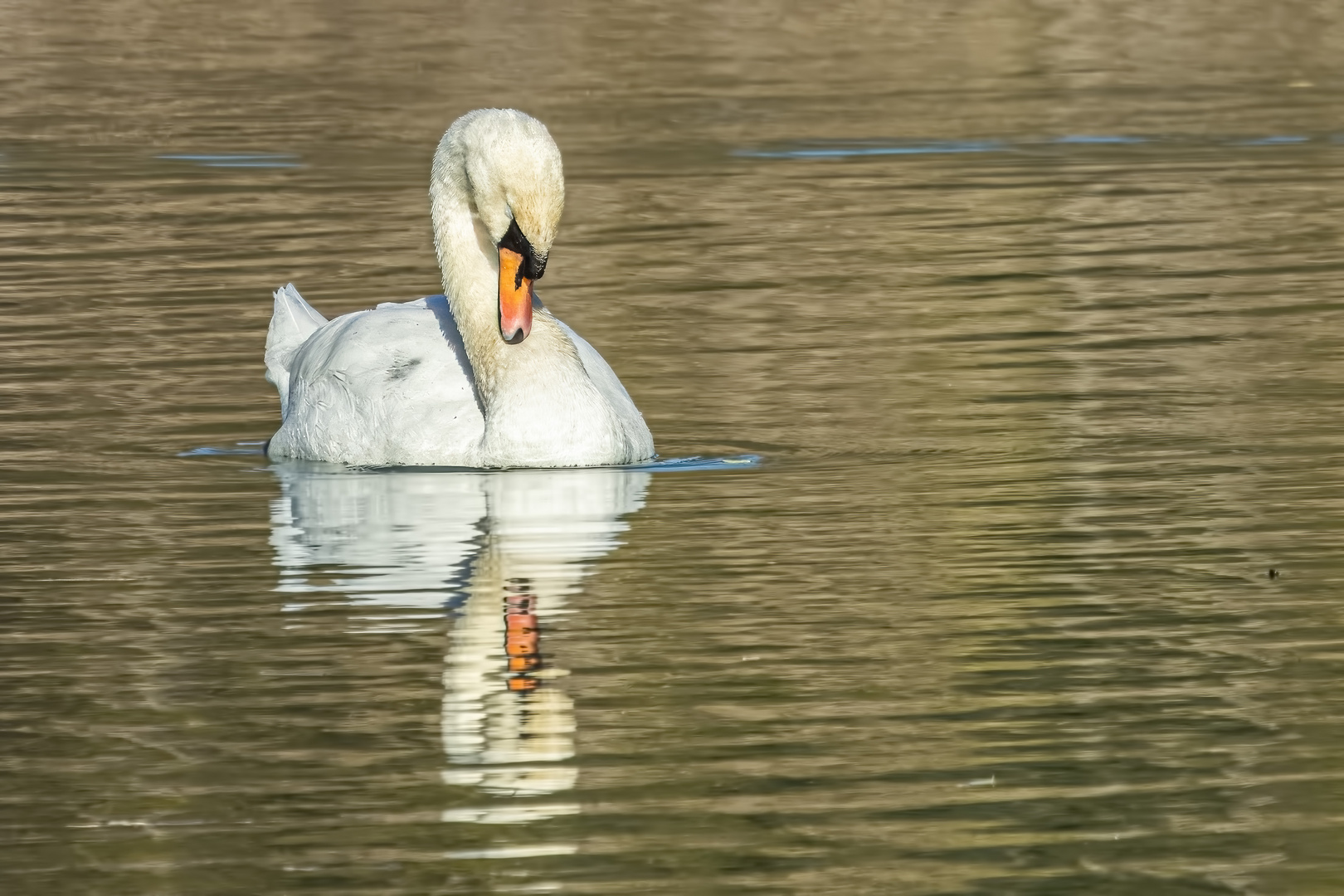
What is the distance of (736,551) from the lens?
10070 millimetres

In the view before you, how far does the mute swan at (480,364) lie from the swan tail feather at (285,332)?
0.72 metres

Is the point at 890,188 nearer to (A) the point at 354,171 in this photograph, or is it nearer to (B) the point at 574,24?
(A) the point at 354,171

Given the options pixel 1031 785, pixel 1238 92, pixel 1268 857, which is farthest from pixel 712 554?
pixel 1238 92

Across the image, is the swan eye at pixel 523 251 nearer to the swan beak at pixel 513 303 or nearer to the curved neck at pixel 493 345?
the swan beak at pixel 513 303

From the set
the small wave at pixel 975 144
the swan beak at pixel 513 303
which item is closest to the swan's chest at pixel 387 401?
the swan beak at pixel 513 303

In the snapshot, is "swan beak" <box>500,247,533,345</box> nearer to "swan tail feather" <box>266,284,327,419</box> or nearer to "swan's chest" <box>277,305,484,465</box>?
"swan's chest" <box>277,305,484,465</box>

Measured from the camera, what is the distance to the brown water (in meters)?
6.96

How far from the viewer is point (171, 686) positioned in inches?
329

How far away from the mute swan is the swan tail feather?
720 millimetres

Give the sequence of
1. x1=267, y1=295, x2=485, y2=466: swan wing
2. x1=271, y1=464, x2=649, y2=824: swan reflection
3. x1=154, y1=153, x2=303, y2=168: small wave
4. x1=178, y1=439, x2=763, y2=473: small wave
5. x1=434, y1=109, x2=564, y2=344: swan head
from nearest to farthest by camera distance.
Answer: x1=271, y1=464, x2=649, y2=824: swan reflection → x1=434, y1=109, x2=564, y2=344: swan head → x1=178, y1=439, x2=763, y2=473: small wave → x1=267, y1=295, x2=485, y2=466: swan wing → x1=154, y1=153, x2=303, y2=168: small wave

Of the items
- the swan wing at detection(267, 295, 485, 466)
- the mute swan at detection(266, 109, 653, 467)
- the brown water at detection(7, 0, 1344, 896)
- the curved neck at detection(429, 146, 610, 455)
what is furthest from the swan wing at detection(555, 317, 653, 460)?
the swan wing at detection(267, 295, 485, 466)

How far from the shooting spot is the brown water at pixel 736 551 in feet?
22.8

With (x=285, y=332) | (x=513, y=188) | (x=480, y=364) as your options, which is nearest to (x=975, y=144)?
(x=285, y=332)

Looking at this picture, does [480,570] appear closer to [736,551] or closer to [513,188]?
[736,551]
